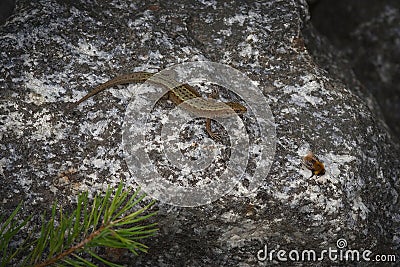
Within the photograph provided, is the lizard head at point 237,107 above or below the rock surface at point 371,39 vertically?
above

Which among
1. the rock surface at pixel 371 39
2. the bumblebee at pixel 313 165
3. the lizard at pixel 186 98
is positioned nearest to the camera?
the bumblebee at pixel 313 165

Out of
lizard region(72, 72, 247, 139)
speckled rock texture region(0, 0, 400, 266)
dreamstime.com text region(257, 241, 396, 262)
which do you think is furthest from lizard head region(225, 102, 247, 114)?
dreamstime.com text region(257, 241, 396, 262)

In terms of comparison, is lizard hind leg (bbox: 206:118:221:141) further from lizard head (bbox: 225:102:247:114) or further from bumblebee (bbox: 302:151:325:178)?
bumblebee (bbox: 302:151:325:178)

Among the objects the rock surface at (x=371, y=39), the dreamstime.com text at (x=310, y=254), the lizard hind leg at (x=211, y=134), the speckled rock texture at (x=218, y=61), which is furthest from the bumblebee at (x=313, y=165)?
the rock surface at (x=371, y=39)

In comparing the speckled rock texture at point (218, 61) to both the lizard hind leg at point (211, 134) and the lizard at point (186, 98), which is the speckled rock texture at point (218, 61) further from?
the lizard hind leg at point (211, 134)

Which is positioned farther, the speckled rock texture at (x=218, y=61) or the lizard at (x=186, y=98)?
the lizard at (x=186, y=98)

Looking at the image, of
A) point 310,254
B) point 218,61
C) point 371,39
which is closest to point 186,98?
point 218,61

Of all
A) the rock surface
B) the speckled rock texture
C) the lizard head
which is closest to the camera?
the speckled rock texture

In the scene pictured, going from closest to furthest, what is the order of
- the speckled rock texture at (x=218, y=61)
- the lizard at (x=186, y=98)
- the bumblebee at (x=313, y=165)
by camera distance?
the speckled rock texture at (x=218, y=61), the bumblebee at (x=313, y=165), the lizard at (x=186, y=98)
